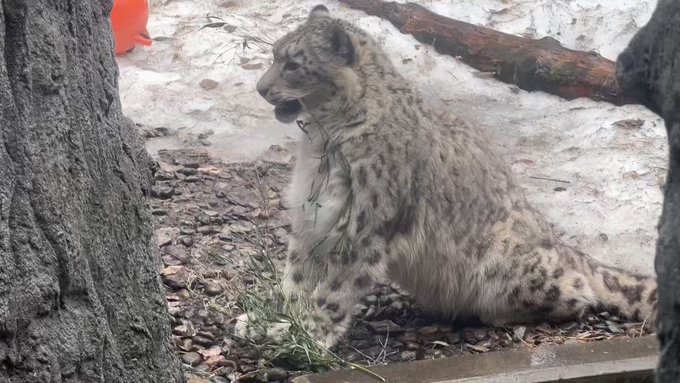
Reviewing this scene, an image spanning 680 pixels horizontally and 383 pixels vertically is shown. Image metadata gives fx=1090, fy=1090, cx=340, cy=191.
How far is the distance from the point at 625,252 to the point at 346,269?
193 centimetres

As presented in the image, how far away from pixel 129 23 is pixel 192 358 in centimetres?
432

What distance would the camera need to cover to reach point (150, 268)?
141 inches

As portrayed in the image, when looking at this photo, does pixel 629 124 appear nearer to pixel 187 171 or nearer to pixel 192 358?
pixel 187 171

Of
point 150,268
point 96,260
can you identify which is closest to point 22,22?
point 96,260

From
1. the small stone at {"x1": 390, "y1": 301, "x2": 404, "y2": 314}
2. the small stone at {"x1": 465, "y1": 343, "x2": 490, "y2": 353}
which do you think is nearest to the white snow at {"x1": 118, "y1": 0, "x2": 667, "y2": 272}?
the small stone at {"x1": 390, "y1": 301, "x2": 404, "y2": 314}

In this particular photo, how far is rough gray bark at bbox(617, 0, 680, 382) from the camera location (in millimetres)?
1792

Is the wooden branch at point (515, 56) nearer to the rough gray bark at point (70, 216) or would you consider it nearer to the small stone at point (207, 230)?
the small stone at point (207, 230)

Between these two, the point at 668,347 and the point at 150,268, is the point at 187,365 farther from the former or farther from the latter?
the point at 668,347

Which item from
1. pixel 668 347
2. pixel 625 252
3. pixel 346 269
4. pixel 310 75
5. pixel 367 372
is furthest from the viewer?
pixel 625 252

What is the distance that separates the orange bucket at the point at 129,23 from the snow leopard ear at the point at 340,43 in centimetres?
323

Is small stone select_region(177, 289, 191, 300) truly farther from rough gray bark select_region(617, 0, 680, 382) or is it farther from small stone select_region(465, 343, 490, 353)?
rough gray bark select_region(617, 0, 680, 382)

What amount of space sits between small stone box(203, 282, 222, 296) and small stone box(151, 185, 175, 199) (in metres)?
1.20

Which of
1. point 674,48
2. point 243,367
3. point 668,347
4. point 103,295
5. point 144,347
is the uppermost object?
point 674,48

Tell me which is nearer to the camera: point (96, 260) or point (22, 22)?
point (22, 22)
